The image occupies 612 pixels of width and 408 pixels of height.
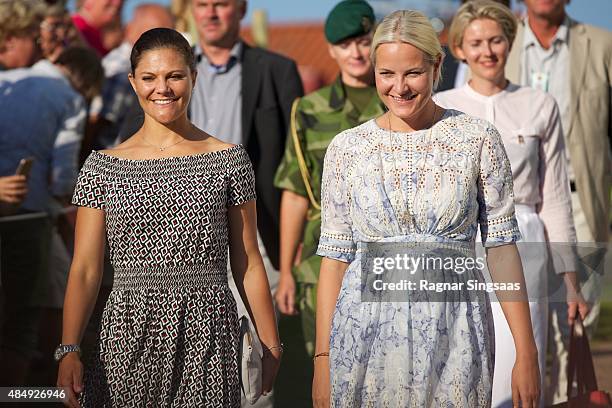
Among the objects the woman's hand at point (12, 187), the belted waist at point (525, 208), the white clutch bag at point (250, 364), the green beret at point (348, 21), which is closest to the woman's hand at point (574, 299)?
the belted waist at point (525, 208)

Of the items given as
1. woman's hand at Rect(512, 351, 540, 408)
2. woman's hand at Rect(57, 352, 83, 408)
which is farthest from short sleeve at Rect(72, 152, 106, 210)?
woman's hand at Rect(512, 351, 540, 408)

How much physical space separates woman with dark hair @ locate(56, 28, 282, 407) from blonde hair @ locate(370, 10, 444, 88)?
2.28 ft

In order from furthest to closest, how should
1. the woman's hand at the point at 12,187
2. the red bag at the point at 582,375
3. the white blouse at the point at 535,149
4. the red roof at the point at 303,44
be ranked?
the red roof at the point at 303,44 → the woman's hand at the point at 12,187 → the white blouse at the point at 535,149 → the red bag at the point at 582,375

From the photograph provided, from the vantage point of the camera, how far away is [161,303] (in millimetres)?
4379

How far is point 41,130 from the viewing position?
716 cm

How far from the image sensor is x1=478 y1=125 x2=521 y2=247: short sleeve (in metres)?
4.23

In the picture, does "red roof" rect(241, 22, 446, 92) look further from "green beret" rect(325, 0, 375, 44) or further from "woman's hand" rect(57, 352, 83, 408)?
"woman's hand" rect(57, 352, 83, 408)

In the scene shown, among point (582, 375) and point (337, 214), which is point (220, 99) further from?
point (337, 214)

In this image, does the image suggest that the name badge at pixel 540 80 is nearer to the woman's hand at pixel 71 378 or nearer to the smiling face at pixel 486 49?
the smiling face at pixel 486 49

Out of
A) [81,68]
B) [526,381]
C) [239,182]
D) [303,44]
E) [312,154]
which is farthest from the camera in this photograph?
[303,44]

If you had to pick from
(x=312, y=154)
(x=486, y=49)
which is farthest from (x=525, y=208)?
(x=312, y=154)

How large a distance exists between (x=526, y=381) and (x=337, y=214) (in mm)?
852

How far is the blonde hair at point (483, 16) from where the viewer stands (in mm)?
5938

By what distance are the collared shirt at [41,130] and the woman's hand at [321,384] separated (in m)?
3.15
